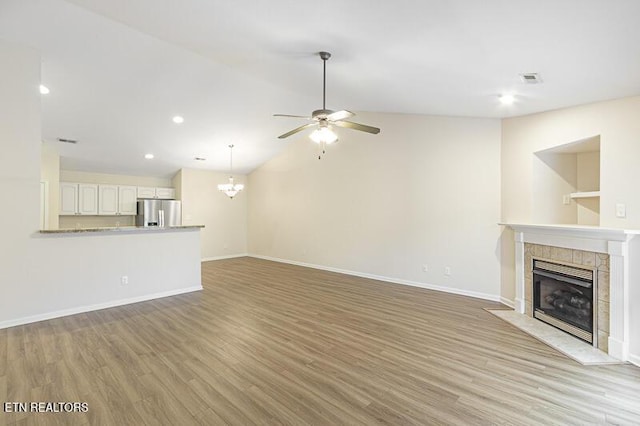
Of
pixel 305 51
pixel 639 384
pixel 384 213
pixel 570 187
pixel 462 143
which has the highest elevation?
pixel 305 51

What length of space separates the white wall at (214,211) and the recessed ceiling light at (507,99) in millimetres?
7641

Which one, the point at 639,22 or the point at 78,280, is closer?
the point at 639,22

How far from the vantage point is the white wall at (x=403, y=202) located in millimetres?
4785

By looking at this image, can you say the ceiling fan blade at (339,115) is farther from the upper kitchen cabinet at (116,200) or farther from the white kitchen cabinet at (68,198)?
the white kitchen cabinet at (68,198)

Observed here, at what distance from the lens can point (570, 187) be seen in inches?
165

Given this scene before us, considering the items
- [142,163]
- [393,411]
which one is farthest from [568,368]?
[142,163]

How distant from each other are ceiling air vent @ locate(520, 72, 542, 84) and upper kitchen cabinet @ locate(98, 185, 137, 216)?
29.0 ft

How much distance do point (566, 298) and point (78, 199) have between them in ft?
31.9

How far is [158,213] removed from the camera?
7.97m

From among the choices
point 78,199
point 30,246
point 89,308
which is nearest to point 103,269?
point 89,308

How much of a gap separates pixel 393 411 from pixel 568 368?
1.83 meters

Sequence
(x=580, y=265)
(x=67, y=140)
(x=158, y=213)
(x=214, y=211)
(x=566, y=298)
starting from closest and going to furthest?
(x=580, y=265) < (x=566, y=298) < (x=67, y=140) < (x=158, y=213) < (x=214, y=211)

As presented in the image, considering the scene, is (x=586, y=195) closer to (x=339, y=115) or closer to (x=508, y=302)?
(x=508, y=302)

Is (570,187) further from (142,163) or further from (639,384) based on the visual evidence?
(142,163)
